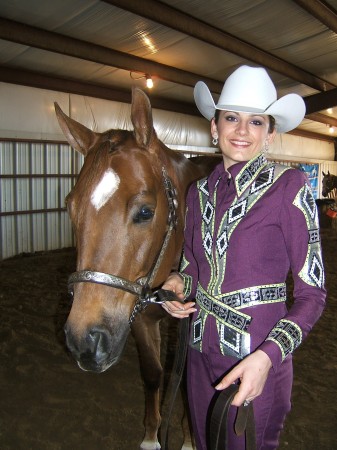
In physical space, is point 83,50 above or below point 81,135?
above

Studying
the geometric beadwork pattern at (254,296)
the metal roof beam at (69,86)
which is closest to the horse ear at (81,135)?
the geometric beadwork pattern at (254,296)

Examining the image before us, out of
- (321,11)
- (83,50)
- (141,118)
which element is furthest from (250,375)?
(83,50)

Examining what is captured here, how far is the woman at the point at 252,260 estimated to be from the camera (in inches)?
47.6

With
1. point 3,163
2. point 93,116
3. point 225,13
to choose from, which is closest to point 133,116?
point 225,13

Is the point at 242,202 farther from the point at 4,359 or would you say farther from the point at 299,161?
the point at 299,161

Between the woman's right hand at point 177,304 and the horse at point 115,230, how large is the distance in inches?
3.9

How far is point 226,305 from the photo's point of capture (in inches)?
51.7

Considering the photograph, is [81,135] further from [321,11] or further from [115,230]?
[321,11]

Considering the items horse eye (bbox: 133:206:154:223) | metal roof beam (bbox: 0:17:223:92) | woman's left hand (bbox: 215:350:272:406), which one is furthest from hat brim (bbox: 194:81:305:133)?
metal roof beam (bbox: 0:17:223:92)

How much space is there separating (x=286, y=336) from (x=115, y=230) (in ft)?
2.26

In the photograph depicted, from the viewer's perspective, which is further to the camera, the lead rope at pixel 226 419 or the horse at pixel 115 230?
the horse at pixel 115 230

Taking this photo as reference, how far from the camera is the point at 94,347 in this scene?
126 cm

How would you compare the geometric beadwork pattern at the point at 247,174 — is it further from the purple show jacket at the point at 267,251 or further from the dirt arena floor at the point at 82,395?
the dirt arena floor at the point at 82,395

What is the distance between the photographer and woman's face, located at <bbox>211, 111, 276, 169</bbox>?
1418 mm
